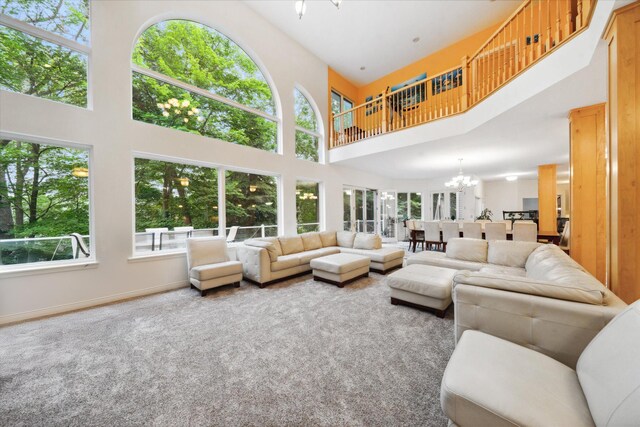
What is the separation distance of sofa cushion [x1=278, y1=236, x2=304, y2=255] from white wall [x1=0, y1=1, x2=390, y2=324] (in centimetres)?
178

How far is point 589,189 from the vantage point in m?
3.37

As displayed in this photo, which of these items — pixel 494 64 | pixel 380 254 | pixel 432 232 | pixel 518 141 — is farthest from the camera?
pixel 432 232

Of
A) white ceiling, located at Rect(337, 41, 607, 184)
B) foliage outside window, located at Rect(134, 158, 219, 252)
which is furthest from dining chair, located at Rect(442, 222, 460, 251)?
foliage outside window, located at Rect(134, 158, 219, 252)

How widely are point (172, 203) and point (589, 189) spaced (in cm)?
643

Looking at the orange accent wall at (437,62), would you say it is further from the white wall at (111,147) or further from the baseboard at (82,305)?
the baseboard at (82,305)

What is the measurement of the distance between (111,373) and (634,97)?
4530 mm

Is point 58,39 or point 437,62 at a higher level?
point 437,62

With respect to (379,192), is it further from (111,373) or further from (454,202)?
(111,373)

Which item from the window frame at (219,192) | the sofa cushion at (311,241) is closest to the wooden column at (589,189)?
the sofa cushion at (311,241)

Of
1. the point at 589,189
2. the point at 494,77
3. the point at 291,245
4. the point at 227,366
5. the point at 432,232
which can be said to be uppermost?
the point at 494,77

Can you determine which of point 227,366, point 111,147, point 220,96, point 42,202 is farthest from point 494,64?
point 42,202

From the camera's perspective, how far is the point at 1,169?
9.32 ft

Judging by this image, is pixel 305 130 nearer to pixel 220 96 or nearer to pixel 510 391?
pixel 220 96

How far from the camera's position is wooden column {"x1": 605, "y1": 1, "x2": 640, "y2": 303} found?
1.81 meters
